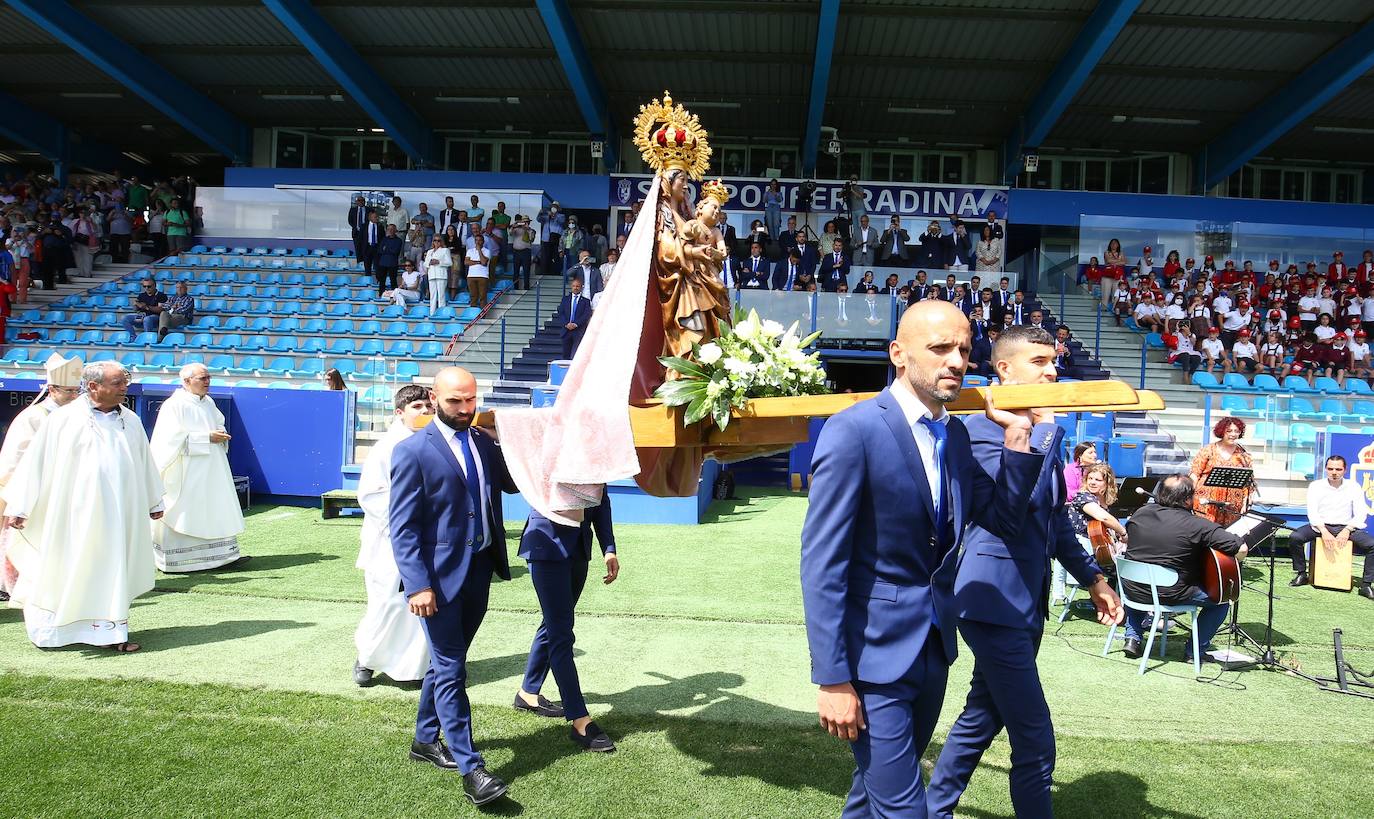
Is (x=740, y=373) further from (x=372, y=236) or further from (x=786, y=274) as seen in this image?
(x=372, y=236)

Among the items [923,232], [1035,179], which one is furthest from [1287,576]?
[1035,179]

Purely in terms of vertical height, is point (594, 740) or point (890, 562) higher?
point (890, 562)

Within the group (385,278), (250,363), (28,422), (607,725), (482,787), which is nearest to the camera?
(482,787)

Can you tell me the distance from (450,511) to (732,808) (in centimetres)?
180

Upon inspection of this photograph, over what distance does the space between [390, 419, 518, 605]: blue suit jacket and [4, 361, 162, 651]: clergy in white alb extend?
324 centimetres

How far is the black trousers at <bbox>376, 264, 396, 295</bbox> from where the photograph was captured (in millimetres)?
21109

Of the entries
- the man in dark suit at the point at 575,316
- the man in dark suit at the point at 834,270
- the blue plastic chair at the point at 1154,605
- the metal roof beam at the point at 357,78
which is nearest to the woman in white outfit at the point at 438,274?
the man in dark suit at the point at 575,316

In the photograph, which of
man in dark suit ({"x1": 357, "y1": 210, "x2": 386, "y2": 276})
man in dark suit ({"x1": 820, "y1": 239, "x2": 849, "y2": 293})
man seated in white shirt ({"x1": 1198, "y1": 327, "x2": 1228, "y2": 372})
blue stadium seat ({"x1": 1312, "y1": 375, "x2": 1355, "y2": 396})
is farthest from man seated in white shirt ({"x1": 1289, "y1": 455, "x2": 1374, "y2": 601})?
man in dark suit ({"x1": 357, "y1": 210, "x2": 386, "y2": 276})

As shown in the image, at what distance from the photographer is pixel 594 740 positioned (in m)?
4.93

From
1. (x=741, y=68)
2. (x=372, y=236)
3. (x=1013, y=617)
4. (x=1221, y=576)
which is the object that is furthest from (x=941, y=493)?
(x=741, y=68)

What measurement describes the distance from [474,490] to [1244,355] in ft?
57.2

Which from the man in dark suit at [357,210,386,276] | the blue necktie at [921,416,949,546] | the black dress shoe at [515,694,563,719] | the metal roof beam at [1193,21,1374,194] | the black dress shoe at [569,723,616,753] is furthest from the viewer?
the man in dark suit at [357,210,386,276]

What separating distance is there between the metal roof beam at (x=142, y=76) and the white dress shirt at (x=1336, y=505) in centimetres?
2335

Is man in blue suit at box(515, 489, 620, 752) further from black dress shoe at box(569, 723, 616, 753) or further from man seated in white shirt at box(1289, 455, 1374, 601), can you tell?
man seated in white shirt at box(1289, 455, 1374, 601)
